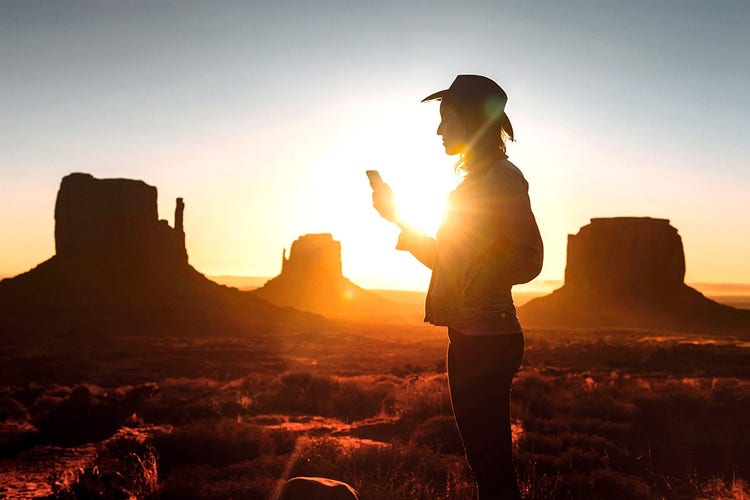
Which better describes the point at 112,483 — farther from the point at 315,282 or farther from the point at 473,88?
the point at 315,282

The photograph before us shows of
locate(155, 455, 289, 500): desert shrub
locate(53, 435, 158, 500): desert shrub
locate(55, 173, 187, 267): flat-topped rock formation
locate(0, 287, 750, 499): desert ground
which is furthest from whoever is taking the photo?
locate(55, 173, 187, 267): flat-topped rock formation

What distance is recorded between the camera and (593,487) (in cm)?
708

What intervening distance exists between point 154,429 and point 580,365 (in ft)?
71.7

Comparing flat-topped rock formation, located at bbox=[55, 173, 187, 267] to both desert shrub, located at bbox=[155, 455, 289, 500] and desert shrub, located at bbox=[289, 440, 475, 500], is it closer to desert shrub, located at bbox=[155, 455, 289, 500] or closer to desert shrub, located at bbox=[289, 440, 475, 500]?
desert shrub, located at bbox=[155, 455, 289, 500]

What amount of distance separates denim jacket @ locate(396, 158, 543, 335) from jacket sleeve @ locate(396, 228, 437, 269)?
0.12m

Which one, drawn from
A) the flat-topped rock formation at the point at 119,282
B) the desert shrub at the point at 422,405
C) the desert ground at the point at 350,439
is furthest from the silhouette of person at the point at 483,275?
the flat-topped rock formation at the point at 119,282

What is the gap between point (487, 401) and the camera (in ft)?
6.81

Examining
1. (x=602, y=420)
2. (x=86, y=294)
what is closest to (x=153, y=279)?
(x=86, y=294)

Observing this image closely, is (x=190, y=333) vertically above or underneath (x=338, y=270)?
underneath

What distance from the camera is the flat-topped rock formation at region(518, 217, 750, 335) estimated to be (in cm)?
8062

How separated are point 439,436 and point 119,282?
6162 cm

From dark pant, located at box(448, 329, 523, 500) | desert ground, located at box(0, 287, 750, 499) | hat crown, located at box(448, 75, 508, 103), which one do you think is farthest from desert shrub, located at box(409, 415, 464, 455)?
hat crown, located at box(448, 75, 508, 103)

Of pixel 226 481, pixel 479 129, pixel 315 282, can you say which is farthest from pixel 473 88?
pixel 315 282

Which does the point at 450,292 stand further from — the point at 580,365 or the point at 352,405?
the point at 580,365
